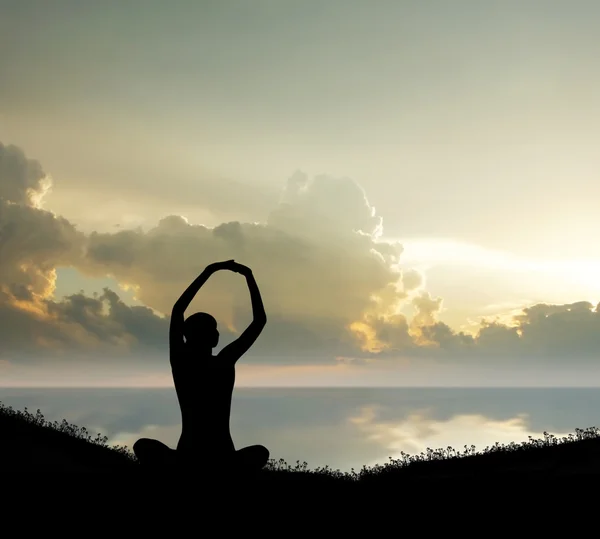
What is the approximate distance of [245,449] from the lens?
A: 1030 centimetres

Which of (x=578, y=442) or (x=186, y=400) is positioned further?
(x=578, y=442)

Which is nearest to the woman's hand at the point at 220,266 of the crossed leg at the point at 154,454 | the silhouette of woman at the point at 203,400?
the silhouette of woman at the point at 203,400

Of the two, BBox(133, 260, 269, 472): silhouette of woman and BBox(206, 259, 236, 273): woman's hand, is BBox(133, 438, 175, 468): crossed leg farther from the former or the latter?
BBox(206, 259, 236, 273): woman's hand

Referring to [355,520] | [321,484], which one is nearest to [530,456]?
[321,484]

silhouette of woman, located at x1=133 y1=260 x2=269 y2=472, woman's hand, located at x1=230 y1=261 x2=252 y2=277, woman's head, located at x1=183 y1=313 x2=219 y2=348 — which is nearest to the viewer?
silhouette of woman, located at x1=133 y1=260 x2=269 y2=472

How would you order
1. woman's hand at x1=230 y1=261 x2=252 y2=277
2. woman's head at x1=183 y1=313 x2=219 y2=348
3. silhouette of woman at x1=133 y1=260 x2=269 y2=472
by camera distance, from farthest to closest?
1. woman's hand at x1=230 y1=261 x2=252 y2=277
2. woman's head at x1=183 y1=313 x2=219 y2=348
3. silhouette of woman at x1=133 y1=260 x2=269 y2=472

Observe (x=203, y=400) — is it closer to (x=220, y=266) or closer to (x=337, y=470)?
(x=220, y=266)

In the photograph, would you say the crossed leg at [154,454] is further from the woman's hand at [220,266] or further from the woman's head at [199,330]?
the woman's hand at [220,266]

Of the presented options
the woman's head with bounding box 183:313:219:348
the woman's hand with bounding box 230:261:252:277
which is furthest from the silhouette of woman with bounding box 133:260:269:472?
the woman's hand with bounding box 230:261:252:277

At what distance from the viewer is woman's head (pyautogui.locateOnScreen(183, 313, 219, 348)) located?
1014 cm

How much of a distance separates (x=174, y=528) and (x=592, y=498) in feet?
23.9

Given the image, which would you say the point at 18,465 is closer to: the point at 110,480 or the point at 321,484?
the point at 110,480

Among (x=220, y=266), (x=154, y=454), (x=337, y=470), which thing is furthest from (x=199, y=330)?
(x=337, y=470)

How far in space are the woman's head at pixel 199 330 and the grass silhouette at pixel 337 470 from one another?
606 cm
